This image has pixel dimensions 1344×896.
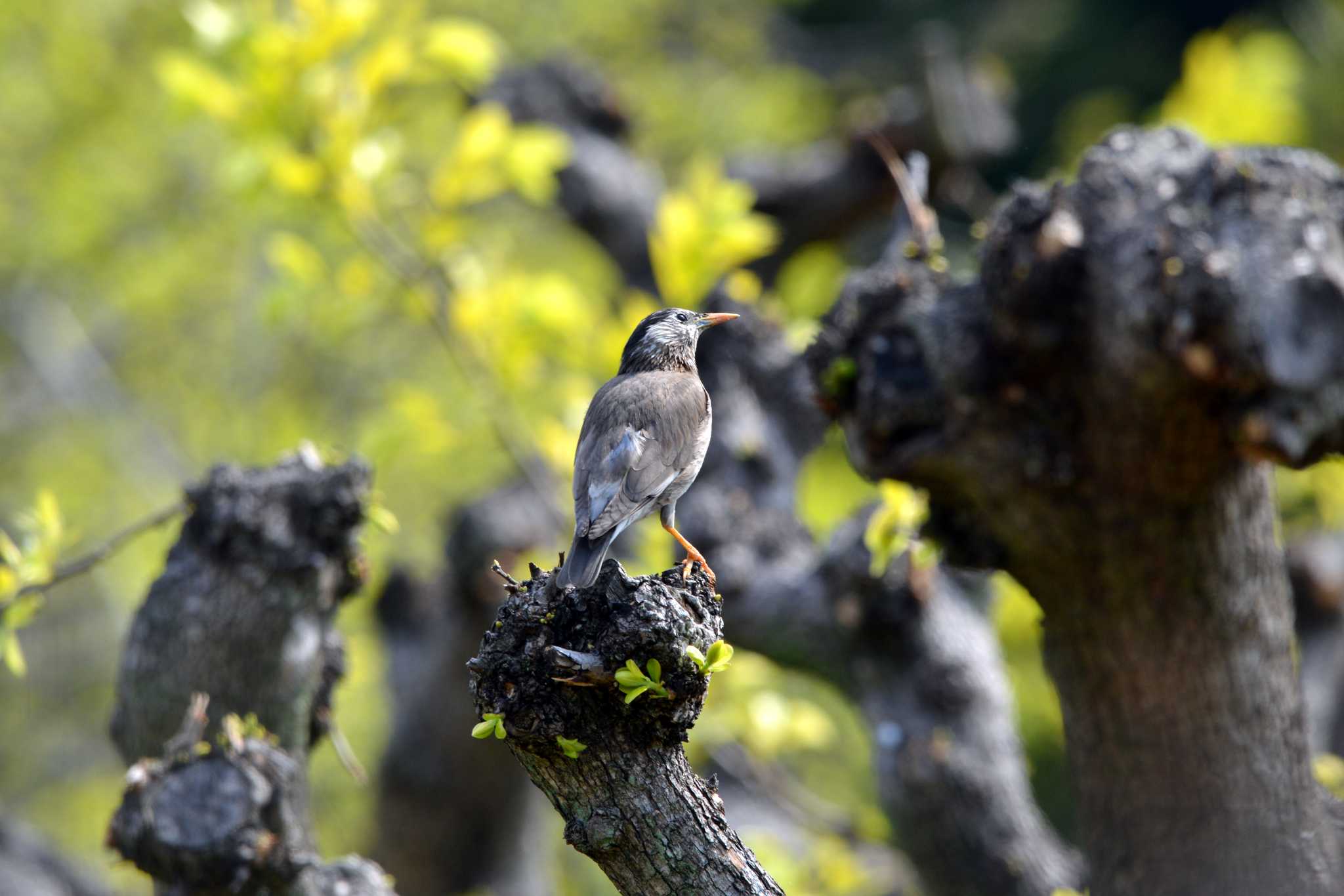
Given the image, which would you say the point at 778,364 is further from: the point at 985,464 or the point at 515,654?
the point at 515,654

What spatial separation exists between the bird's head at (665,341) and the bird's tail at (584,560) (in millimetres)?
929

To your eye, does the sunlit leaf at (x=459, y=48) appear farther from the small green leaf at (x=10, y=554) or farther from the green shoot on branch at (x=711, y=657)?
the green shoot on branch at (x=711, y=657)

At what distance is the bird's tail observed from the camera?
7.47 ft

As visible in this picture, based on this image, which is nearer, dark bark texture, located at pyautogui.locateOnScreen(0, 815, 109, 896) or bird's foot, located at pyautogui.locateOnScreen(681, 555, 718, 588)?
bird's foot, located at pyautogui.locateOnScreen(681, 555, 718, 588)

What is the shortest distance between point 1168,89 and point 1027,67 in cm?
216

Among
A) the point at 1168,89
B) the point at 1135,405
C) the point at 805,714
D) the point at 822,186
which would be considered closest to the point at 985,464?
the point at 1135,405

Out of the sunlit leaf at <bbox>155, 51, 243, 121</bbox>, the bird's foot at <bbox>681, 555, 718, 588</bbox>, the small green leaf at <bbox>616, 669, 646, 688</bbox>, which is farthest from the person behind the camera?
the sunlit leaf at <bbox>155, 51, 243, 121</bbox>

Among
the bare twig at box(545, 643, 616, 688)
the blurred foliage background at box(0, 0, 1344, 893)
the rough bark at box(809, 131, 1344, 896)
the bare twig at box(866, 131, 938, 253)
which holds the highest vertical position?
the blurred foliage background at box(0, 0, 1344, 893)

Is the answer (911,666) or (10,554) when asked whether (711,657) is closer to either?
(10,554)

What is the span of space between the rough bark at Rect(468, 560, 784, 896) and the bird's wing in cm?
44

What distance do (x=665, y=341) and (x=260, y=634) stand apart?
128cm

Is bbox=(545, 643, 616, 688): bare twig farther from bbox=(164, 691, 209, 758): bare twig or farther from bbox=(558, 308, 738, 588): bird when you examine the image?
bbox=(164, 691, 209, 758): bare twig

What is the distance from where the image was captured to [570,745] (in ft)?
7.09

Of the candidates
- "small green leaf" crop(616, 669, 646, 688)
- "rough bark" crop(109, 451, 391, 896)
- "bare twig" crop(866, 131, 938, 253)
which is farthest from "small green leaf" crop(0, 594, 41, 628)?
"bare twig" crop(866, 131, 938, 253)
